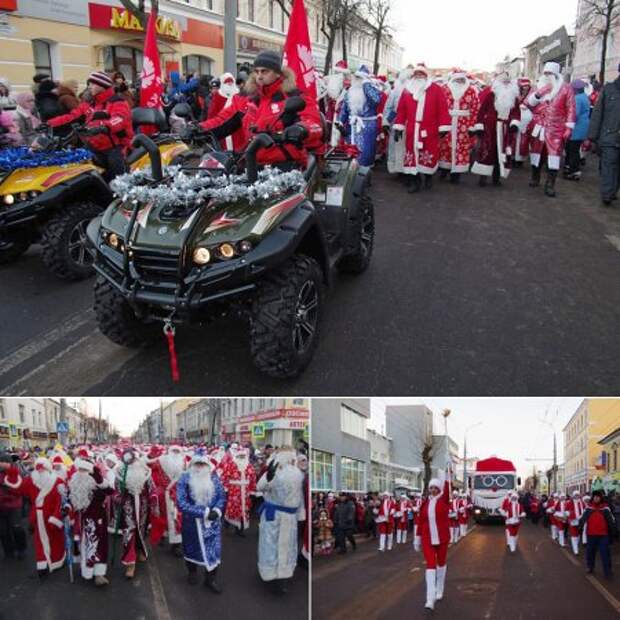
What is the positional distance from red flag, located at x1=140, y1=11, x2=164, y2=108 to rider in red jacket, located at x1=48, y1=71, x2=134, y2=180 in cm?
45

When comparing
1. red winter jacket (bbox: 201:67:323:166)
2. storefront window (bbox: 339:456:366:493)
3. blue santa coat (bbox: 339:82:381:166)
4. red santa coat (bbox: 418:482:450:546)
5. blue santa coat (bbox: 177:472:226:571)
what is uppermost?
blue santa coat (bbox: 339:82:381:166)

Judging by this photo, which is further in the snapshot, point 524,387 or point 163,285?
point 524,387

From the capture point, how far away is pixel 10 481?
3912 millimetres

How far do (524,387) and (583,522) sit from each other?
1173 millimetres

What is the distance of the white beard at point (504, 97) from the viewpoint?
12.1 meters

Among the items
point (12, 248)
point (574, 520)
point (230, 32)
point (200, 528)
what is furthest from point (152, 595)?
point (230, 32)

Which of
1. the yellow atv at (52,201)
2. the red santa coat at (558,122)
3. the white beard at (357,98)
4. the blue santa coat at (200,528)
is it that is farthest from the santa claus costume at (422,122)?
the blue santa coat at (200,528)

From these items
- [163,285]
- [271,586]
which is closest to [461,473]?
[271,586]

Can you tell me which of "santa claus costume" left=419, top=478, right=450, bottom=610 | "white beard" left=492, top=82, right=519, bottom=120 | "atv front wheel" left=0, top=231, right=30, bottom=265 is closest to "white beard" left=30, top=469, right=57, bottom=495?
"santa claus costume" left=419, top=478, right=450, bottom=610

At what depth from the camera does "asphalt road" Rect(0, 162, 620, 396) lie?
4.50 meters

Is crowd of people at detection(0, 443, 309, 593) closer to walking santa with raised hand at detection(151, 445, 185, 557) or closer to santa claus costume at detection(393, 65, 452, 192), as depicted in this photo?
walking santa with raised hand at detection(151, 445, 185, 557)

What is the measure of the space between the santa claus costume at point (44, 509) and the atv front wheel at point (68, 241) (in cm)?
283

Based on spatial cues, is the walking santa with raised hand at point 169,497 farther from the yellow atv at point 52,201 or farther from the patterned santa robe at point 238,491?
the yellow atv at point 52,201

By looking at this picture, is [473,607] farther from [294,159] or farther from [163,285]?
[294,159]
